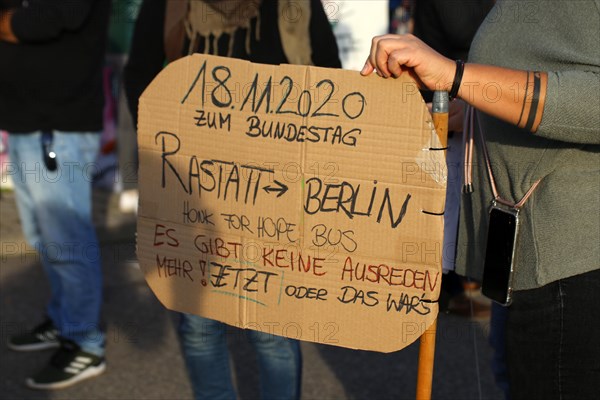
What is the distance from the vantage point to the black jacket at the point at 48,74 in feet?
11.9

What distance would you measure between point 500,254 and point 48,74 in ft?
7.34

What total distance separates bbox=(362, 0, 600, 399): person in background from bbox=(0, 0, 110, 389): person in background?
6.49 feet

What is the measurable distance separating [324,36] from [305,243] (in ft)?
3.62

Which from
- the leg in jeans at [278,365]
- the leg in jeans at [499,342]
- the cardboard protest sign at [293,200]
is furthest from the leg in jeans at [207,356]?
the leg in jeans at [499,342]

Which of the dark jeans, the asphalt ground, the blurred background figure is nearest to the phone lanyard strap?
the dark jeans

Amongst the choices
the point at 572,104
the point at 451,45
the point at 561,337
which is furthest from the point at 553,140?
the point at 451,45

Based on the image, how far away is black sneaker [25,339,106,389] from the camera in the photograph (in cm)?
382

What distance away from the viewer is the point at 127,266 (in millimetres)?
5434

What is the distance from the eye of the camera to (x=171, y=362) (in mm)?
4070

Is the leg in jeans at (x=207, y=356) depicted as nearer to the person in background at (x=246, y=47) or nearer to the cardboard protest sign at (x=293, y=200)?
the person in background at (x=246, y=47)

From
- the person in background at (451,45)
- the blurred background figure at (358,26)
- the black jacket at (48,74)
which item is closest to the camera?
the person in background at (451,45)

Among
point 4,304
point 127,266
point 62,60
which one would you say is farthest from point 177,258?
point 127,266

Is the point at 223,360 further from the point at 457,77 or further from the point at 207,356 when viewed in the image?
the point at 457,77

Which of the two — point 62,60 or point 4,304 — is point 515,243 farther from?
point 4,304
